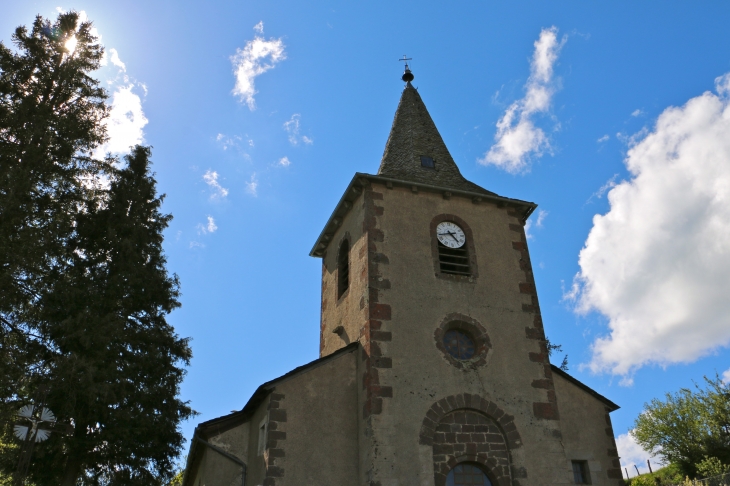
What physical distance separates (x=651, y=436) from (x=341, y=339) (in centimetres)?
3234

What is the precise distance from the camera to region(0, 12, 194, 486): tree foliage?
39.6 ft

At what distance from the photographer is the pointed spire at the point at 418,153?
1505 cm

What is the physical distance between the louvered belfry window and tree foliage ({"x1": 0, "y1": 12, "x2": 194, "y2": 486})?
7.80 metres

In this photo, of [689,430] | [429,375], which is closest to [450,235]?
[429,375]

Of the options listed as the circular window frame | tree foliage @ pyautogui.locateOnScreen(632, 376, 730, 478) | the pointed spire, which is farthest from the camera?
tree foliage @ pyautogui.locateOnScreen(632, 376, 730, 478)

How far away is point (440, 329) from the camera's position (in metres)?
12.5

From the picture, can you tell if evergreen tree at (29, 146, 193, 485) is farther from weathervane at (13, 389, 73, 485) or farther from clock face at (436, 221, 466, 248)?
clock face at (436, 221, 466, 248)

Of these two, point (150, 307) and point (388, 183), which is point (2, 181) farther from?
point (388, 183)

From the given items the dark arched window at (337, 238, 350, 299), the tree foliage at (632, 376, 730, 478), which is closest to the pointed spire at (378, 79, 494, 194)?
the dark arched window at (337, 238, 350, 299)

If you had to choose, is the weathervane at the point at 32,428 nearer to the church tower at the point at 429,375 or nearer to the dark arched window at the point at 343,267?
the church tower at the point at 429,375

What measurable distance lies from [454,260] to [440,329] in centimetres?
211

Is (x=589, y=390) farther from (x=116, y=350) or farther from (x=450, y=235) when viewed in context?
(x=116, y=350)

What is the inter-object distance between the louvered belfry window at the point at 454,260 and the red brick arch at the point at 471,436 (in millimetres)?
3093

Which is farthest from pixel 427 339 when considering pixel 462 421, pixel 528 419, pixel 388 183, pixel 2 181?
pixel 2 181
